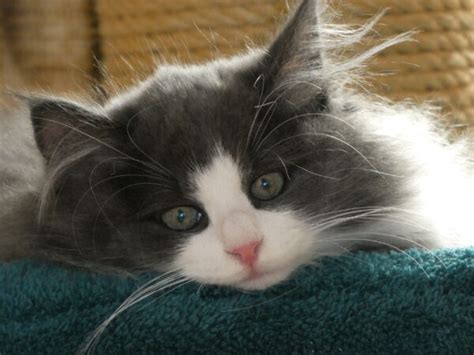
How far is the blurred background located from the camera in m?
2.33

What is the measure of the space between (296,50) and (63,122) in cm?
51

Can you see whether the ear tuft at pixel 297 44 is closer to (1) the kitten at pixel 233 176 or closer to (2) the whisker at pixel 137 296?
(1) the kitten at pixel 233 176

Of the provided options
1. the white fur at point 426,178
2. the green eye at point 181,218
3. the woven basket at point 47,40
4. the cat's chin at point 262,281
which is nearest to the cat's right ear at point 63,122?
the green eye at point 181,218

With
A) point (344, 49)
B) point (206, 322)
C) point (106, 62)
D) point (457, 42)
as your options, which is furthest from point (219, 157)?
point (106, 62)

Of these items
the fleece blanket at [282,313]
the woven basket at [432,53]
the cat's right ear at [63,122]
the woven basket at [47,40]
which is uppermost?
the woven basket at [47,40]

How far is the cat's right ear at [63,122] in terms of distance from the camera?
56.7 inches

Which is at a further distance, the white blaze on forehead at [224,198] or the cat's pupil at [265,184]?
the cat's pupil at [265,184]

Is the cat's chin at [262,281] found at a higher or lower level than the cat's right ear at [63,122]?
lower

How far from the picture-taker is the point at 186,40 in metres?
2.54

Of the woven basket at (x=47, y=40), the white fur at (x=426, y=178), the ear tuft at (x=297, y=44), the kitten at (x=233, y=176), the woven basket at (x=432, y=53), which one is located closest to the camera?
the kitten at (x=233, y=176)

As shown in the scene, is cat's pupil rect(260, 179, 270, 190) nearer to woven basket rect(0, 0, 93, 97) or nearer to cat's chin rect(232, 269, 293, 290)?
cat's chin rect(232, 269, 293, 290)

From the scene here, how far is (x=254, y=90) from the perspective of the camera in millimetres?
1516

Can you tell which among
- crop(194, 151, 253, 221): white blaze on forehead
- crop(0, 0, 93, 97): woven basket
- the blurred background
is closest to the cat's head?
crop(194, 151, 253, 221): white blaze on forehead

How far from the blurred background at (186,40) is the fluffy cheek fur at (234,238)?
0.66m
